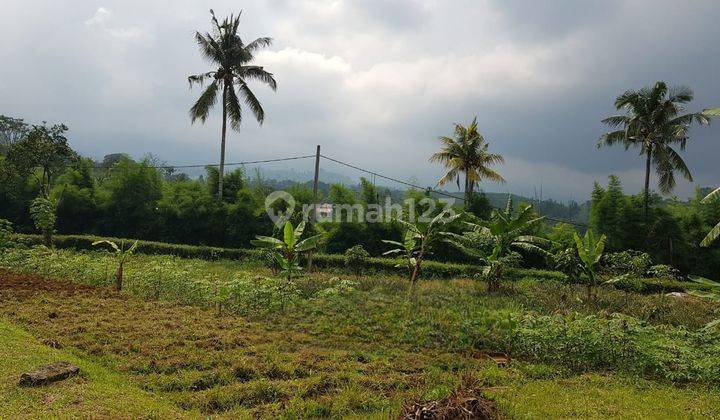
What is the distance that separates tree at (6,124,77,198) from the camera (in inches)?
856

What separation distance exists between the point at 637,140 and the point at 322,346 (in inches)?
819

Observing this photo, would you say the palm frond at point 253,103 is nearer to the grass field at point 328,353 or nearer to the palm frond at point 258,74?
the palm frond at point 258,74

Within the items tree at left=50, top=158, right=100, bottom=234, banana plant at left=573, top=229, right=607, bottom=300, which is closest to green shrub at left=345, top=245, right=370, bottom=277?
banana plant at left=573, top=229, right=607, bottom=300

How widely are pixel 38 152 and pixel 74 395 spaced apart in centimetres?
2085

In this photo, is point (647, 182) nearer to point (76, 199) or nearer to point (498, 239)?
point (498, 239)

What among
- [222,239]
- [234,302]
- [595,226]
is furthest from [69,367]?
[595,226]

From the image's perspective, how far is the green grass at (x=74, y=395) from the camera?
4848 mm

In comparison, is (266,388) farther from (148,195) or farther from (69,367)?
(148,195)

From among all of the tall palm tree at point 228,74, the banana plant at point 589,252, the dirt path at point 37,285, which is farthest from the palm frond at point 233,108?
the banana plant at point 589,252

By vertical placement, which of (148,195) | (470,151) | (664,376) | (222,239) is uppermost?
(470,151)

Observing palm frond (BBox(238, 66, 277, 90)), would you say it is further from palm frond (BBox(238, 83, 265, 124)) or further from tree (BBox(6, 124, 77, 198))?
tree (BBox(6, 124, 77, 198))

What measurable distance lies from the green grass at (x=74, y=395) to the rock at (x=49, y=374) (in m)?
0.09

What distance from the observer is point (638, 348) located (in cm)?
747

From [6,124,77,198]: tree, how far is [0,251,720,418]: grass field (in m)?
12.8
